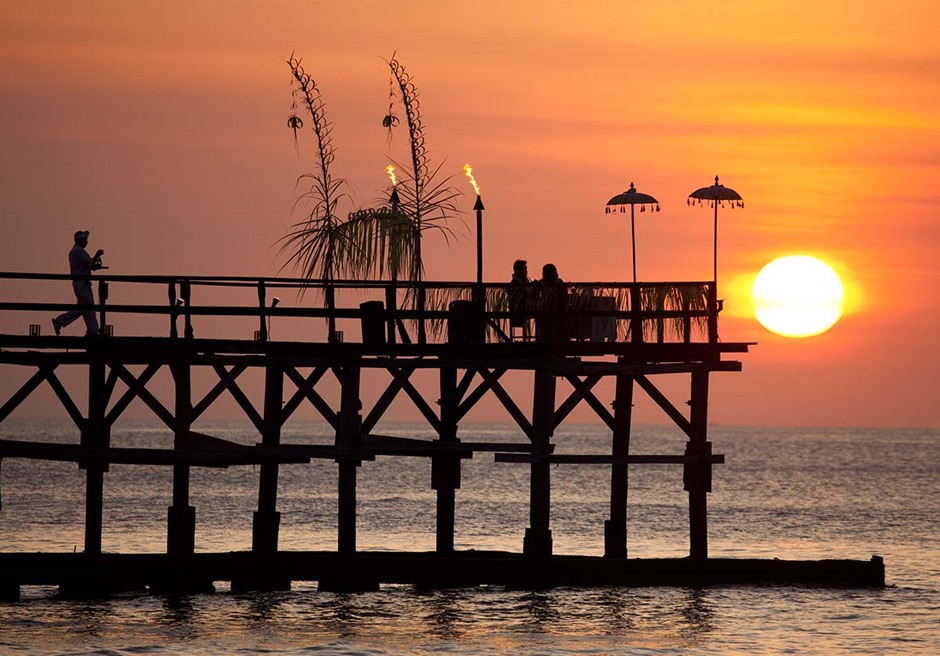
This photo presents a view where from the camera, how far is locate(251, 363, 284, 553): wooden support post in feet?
91.0

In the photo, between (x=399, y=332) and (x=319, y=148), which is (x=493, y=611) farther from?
(x=319, y=148)

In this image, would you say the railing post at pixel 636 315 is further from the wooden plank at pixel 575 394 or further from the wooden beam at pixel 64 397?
the wooden beam at pixel 64 397

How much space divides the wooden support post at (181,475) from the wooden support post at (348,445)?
2.50 meters

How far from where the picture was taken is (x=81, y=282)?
88.0 feet

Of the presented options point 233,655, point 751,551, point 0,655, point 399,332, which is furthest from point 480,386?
point 751,551

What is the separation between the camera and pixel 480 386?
93.1 ft

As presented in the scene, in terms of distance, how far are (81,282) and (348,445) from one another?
5334 mm

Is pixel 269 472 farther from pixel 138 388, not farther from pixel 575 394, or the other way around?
pixel 575 394

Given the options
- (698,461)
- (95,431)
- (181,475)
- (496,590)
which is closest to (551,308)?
(698,461)

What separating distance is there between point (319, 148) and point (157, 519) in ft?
77.5

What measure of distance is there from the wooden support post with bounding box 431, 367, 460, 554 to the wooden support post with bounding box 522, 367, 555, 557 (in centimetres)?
246

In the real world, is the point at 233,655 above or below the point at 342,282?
below

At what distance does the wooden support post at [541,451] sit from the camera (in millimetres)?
26531

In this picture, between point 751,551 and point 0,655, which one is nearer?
point 0,655
